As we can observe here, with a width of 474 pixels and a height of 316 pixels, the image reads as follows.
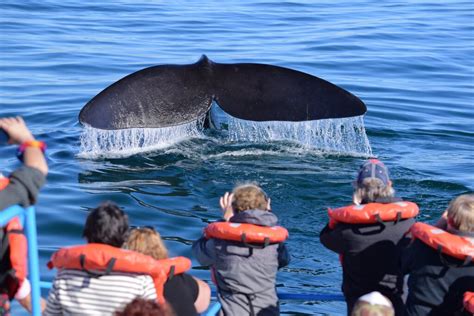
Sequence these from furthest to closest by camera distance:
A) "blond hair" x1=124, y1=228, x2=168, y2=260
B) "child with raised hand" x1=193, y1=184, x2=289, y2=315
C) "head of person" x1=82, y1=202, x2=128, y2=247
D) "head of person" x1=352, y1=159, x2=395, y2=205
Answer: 1. "head of person" x1=352, y1=159, x2=395, y2=205
2. "child with raised hand" x1=193, y1=184, x2=289, y2=315
3. "blond hair" x1=124, y1=228, x2=168, y2=260
4. "head of person" x1=82, y1=202, x2=128, y2=247

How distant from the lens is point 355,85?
15539mm

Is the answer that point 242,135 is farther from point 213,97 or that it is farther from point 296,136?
point 213,97

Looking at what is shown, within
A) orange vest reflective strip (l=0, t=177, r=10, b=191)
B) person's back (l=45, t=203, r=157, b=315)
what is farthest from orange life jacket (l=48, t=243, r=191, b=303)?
orange vest reflective strip (l=0, t=177, r=10, b=191)

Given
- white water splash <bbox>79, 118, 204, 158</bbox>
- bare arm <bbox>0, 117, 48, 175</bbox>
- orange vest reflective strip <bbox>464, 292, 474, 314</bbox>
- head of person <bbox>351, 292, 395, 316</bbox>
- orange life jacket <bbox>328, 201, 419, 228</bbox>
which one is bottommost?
orange vest reflective strip <bbox>464, 292, 474, 314</bbox>

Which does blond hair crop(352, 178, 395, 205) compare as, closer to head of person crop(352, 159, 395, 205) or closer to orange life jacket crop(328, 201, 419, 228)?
head of person crop(352, 159, 395, 205)

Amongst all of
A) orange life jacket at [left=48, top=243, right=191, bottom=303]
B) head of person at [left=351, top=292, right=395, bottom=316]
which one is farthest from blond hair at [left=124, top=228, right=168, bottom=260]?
head of person at [left=351, top=292, right=395, bottom=316]

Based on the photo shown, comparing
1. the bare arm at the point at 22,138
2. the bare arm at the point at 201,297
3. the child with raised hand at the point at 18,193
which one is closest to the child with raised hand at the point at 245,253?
the bare arm at the point at 201,297

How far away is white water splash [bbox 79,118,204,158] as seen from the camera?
9.63m

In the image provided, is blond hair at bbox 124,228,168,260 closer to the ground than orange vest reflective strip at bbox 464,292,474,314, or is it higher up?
higher up

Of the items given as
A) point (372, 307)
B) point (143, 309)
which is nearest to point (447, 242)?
point (372, 307)

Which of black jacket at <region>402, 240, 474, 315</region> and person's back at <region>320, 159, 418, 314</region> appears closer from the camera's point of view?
black jacket at <region>402, 240, 474, 315</region>

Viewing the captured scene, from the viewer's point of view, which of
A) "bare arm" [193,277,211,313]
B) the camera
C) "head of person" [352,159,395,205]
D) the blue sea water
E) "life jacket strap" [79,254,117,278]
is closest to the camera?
the camera

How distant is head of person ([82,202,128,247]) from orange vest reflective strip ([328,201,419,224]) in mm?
1423

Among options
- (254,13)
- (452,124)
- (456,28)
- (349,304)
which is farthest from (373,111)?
(254,13)
